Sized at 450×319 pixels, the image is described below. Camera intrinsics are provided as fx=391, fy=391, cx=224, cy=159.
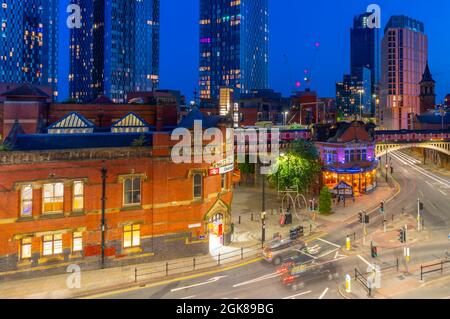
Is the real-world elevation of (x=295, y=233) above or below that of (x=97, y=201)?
below

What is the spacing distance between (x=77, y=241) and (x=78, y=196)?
303 cm

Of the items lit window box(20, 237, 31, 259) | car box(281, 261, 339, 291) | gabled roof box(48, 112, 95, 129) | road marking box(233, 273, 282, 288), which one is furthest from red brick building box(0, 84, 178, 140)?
car box(281, 261, 339, 291)

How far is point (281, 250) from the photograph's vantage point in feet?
99.8

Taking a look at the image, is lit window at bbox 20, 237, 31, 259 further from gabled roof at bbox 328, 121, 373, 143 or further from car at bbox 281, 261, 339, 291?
gabled roof at bbox 328, 121, 373, 143

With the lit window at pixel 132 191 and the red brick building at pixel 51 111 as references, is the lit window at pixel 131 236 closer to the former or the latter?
the lit window at pixel 132 191

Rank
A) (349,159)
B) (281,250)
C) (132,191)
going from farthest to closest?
(349,159) → (281,250) → (132,191)

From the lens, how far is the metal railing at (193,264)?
83.0 feet

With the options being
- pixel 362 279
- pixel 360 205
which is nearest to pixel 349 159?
pixel 360 205

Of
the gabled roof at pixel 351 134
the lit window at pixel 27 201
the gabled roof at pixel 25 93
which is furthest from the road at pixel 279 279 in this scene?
the gabled roof at pixel 25 93

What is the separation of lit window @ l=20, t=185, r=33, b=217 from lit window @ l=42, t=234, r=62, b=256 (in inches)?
77.6

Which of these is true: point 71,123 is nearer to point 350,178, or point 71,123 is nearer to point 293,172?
point 293,172

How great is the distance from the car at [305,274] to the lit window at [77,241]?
13.6m

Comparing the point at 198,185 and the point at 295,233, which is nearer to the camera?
the point at 198,185

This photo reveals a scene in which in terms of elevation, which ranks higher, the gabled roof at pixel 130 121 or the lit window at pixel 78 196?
the gabled roof at pixel 130 121
